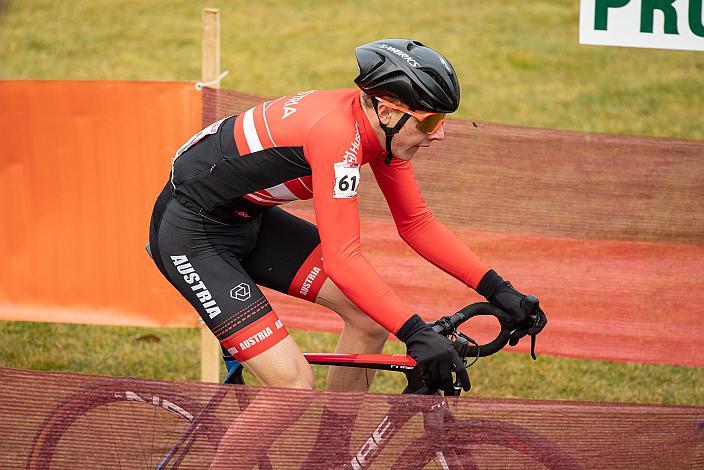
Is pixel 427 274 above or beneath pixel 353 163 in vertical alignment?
beneath

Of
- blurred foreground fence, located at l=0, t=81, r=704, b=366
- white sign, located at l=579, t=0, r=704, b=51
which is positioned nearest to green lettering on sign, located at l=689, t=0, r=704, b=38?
white sign, located at l=579, t=0, r=704, b=51

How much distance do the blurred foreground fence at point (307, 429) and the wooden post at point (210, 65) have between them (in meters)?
2.46

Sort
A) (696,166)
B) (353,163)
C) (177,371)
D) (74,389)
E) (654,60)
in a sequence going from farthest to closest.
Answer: (654,60) < (177,371) < (696,166) < (353,163) < (74,389)

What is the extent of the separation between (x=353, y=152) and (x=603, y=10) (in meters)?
2.31

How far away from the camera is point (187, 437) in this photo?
11.9 feet

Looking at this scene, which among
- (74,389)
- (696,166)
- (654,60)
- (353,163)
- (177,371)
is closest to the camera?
(74,389)

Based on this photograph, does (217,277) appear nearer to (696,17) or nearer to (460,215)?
(460,215)

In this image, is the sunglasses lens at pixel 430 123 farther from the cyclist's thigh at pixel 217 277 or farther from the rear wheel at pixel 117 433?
the rear wheel at pixel 117 433

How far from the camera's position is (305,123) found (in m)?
4.15

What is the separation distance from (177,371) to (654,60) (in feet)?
30.8

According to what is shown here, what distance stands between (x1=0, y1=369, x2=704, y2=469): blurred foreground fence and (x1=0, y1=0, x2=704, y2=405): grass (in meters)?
8.76

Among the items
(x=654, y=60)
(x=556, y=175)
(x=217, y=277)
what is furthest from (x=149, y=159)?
(x=654, y=60)

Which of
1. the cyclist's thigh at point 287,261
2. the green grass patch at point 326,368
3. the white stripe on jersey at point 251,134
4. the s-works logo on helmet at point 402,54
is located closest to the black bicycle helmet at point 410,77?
the s-works logo on helmet at point 402,54

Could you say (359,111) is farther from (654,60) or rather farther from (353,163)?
(654,60)
